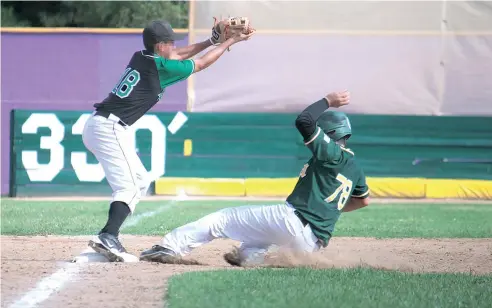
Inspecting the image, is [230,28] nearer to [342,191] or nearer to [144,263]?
[342,191]

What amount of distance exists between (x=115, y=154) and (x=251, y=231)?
126cm

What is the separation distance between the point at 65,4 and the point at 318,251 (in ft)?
56.4

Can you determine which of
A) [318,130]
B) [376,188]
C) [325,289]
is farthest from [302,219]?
[376,188]

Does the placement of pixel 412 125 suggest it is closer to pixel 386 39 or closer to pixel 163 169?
pixel 386 39

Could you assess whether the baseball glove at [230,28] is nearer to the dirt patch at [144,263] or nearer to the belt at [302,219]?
the belt at [302,219]

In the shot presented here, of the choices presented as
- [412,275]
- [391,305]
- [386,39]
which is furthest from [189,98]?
[391,305]

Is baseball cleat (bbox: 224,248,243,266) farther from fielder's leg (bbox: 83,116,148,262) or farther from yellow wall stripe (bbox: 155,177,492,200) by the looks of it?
yellow wall stripe (bbox: 155,177,492,200)

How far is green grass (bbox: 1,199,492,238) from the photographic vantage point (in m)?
10.0

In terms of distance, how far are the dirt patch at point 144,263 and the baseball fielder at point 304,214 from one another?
0.17 metres

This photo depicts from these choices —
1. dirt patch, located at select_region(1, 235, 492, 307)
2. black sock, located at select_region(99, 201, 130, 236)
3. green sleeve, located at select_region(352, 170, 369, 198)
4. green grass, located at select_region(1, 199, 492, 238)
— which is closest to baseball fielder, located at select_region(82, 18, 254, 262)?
black sock, located at select_region(99, 201, 130, 236)

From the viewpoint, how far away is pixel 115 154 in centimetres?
715

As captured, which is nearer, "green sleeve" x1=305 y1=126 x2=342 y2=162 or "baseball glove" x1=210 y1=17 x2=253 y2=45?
"green sleeve" x1=305 y1=126 x2=342 y2=162

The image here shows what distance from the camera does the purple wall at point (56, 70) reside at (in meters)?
17.2

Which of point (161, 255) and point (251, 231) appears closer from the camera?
point (251, 231)
